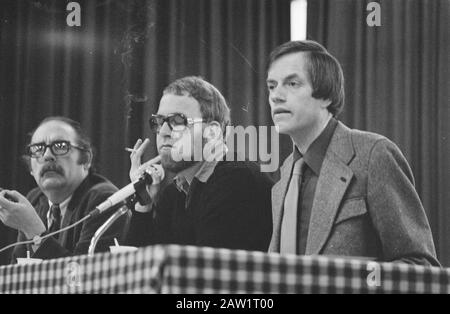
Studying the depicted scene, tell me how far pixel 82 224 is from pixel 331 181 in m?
1.01

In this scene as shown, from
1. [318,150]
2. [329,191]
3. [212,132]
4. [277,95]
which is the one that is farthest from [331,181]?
[212,132]

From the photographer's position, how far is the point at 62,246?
10.00 ft

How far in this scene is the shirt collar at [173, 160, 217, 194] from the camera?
2990 millimetres

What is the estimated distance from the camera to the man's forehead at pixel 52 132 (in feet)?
10.4

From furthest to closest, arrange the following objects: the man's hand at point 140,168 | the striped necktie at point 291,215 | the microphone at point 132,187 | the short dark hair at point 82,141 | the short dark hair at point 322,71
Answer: the short dark hair at point 82,141 < the man's hand at point 140,168 < the short dark hair at point 322,71 < the microphone at point 132,187 < the striped necktie at point 291,215

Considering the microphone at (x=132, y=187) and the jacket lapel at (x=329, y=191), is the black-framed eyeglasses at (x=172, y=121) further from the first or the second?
the jacket lapel at (x=329, y=191)

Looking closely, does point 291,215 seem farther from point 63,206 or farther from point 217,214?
point 63,206

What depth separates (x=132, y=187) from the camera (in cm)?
295

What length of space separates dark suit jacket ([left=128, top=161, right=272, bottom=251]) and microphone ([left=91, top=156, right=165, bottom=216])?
9 cm

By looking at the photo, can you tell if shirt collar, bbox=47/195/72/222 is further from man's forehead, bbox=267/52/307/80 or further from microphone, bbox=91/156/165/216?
man's forehead, bbox=267/52/307/80

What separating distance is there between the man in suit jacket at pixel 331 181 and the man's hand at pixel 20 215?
99 centimetres

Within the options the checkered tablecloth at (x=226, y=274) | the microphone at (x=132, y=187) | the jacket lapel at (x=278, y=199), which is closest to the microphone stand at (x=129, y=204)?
the microphone at (x=132, y=187)

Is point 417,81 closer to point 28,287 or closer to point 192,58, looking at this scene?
point 192,58
